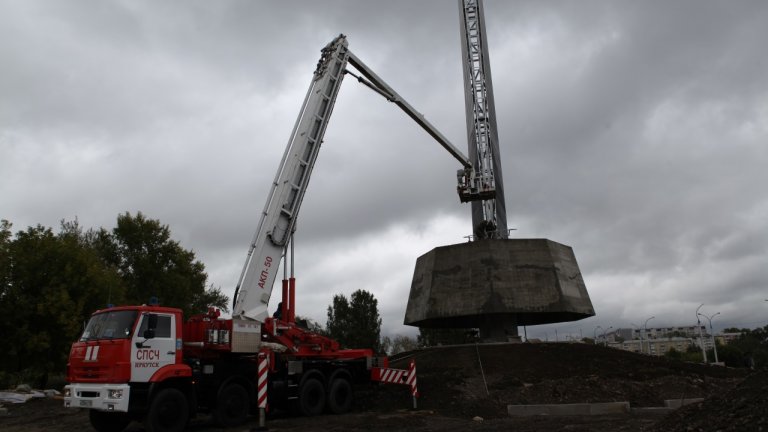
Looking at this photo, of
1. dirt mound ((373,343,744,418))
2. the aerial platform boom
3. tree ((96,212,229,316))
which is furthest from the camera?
tree ((96,212,229,316))

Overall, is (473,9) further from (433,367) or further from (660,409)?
(660,409)

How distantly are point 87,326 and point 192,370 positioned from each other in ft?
8.10

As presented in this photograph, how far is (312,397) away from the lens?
1514 cm

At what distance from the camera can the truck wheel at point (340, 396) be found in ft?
50.7

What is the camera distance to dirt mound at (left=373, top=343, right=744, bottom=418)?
16234 millimetres

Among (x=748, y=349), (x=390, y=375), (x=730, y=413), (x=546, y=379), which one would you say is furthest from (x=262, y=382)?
(x=748, y=349)

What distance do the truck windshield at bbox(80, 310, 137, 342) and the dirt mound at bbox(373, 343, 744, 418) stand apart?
313 inches

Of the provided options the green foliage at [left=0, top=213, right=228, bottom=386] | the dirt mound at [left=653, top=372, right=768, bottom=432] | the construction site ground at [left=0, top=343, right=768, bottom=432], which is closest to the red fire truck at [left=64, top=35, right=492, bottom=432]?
the construction site ground at [left=0, top=343, right=768, bottom=432]

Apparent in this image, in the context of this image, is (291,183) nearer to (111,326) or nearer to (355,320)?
(111,326)

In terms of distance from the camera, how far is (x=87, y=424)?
47.0ft

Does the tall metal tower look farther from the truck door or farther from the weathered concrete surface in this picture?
the truck door

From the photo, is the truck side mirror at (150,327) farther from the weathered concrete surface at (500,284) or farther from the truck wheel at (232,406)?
the weathered concrete surface at (500,284)

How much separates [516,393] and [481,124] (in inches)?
688

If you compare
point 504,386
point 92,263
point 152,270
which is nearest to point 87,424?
point 504,386
